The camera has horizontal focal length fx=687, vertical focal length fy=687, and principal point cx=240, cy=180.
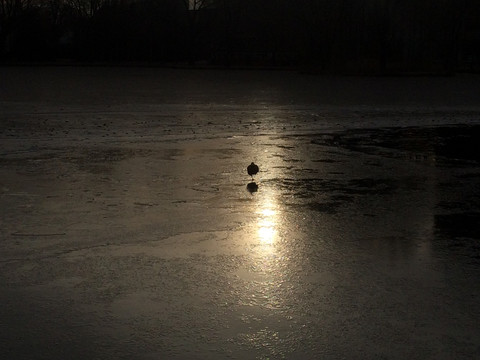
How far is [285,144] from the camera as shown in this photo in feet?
47.5

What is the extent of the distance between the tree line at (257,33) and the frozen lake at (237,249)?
49.7m

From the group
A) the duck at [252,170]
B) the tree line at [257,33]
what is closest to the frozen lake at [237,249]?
the duck at [252,170]

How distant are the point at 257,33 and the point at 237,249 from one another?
263 ft

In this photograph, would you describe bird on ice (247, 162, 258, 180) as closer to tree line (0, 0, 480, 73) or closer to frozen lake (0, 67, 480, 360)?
frozen lake (0, 67, 480, 360)

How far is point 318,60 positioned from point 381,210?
60.0 metres

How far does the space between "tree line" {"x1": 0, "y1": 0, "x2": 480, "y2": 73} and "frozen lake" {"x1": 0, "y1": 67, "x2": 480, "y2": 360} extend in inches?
1956

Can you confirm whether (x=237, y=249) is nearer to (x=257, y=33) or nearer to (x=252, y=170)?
(x=252, y=170)

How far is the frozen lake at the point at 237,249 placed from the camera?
4598mm

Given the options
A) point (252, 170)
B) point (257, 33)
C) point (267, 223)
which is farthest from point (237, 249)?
point (257, 33)

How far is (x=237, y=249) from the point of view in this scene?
660 cm

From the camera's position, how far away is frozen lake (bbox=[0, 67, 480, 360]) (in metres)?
4.60

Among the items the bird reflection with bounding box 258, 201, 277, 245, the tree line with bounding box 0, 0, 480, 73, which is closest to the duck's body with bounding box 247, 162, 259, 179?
the bird reflection with bounding box 258, 201, 277, 245

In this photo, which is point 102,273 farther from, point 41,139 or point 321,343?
point 41,139

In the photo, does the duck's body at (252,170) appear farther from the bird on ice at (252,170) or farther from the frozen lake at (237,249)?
the frozen lake at (237,249)
